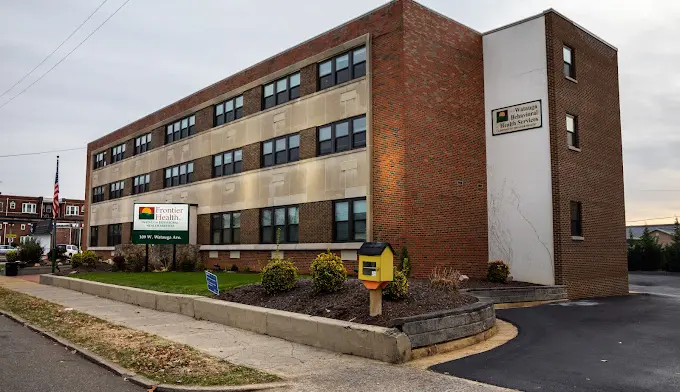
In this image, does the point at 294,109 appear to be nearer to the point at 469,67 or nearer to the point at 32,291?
the point at 469,67

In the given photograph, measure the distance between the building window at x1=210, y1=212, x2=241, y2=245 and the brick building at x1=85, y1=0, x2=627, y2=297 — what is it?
255cm

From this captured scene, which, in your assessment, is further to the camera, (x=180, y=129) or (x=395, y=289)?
(x=180, y=129)

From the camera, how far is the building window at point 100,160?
47.2m

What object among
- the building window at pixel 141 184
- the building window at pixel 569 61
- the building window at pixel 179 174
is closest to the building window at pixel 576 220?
the building window at pixel 569 61

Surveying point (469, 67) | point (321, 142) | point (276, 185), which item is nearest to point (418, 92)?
point (469, 67)

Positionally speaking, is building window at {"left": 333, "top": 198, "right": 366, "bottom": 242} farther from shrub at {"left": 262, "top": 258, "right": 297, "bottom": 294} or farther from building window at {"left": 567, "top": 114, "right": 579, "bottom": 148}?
building window at {"left": 567, "top": 114, "right": 579, "bottom": 148}

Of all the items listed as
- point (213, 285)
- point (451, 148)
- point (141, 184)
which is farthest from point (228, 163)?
point (213, 285)

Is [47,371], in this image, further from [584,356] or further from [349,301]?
[584,356]

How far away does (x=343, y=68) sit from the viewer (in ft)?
76.1

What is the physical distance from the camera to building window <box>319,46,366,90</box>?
22.5 metres

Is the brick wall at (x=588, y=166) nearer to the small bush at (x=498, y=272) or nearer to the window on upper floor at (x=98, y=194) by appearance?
the small bush at (x=498, y=272)

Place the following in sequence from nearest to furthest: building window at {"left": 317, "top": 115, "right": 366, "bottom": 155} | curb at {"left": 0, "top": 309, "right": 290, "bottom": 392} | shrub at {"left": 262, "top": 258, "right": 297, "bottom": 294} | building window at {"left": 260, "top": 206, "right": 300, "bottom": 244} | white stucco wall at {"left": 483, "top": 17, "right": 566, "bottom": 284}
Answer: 1. curb at {"left": 0, "top": 309, "right": 290, "bottom": 392}
2. shrub at {"left": 262, "top": 258, "right": 297, "bottom": 294}
3. white stucco wall at {"left": 483, "top": 17, "right": 566, "bottom": 284}
4. building window at {"left": 317, "top": 115, "right": 366, "bottom": 155}
5. building window at {"left": 260, "top": 206, "right": 300, "bottom": 244}

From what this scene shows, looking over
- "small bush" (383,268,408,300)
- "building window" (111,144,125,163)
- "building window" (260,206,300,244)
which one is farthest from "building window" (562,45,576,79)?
"building window" (111,144,125,163)

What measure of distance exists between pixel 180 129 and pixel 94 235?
17411mm
